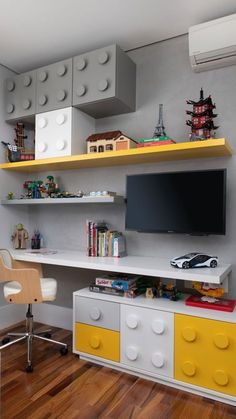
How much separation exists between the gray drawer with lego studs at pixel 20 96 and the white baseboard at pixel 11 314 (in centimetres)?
183

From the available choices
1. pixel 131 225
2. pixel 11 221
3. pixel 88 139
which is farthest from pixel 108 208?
pixel 11 221

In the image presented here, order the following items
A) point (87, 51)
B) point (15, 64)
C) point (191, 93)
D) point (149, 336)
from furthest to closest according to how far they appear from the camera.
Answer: point (15, 64) → point (87, 51) → point (191, 93) → point (149, 336)

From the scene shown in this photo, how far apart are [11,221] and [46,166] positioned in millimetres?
701

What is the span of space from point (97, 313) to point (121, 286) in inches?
10.2

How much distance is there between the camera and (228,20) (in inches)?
78.0

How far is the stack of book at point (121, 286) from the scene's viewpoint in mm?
2158

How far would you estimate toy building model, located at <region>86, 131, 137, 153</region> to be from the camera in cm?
232

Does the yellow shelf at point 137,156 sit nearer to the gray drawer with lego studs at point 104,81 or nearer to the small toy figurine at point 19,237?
the gray drawer with lego studs at point 104,81

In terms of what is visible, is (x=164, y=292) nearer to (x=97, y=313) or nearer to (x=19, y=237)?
(x=97, y=313)

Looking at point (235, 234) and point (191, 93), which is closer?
point (235, 234)

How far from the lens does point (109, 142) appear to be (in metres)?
2.38

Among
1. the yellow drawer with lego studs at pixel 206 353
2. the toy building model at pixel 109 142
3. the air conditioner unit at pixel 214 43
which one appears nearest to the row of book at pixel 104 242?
the toy building model at pixel 109 142

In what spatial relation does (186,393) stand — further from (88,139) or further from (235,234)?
(88,139)

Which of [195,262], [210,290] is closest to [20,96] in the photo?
[195,262]
